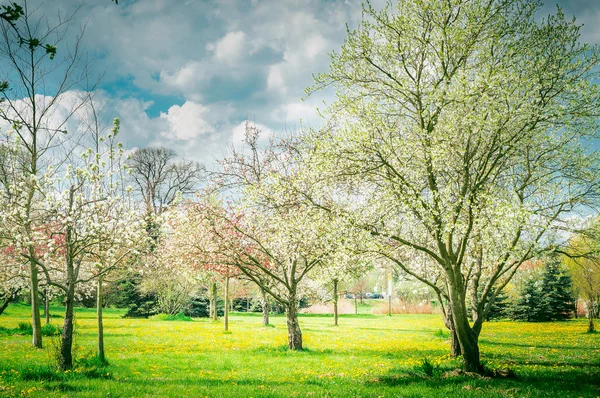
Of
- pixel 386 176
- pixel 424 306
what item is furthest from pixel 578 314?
pixel 386 176

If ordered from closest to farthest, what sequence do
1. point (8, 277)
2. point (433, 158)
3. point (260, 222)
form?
1. point (433, 158)
2. point (260, 222)
3. point (8, 277)

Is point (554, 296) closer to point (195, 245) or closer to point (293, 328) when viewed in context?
point (293, 328)

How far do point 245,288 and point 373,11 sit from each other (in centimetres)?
3916

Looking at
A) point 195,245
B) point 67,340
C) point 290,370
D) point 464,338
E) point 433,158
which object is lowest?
point 290,370

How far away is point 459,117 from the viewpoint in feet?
33.7

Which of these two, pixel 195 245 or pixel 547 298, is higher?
pixel 195 245

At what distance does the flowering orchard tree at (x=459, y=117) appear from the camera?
33.1 feet

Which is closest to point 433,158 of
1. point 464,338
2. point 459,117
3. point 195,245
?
point 459,117

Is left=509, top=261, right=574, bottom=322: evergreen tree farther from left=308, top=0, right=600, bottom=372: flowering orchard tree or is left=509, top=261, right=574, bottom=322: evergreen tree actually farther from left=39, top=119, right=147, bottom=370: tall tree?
left=39, top=119, right=147, bottom=370: tall tree

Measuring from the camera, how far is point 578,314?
4578 centimetres

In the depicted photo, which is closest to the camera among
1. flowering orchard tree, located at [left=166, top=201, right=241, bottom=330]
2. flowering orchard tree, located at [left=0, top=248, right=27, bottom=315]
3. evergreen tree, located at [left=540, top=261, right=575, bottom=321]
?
flowering orchard tree, located at [left=166, top=201, right=241, bottom=330]

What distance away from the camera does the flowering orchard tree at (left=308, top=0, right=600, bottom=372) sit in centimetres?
1009

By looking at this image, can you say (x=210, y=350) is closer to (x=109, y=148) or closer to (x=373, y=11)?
(x=109, y=148)

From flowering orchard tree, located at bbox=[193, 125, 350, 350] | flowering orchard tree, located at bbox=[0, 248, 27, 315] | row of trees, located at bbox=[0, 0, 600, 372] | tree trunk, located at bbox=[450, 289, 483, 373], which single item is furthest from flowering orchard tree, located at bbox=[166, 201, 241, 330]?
tree trunk, located at bbox=[450, 289, 483, 373]
